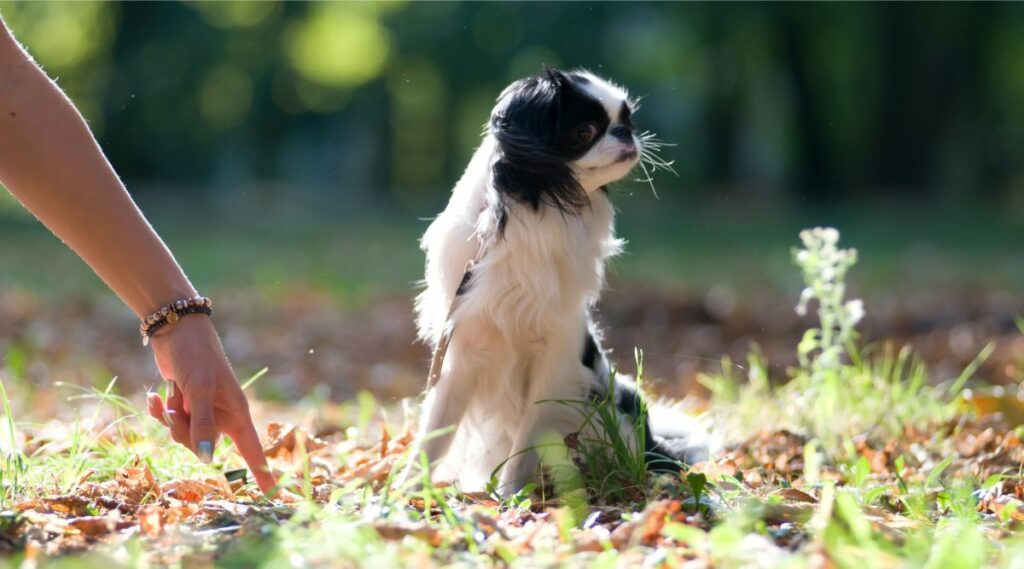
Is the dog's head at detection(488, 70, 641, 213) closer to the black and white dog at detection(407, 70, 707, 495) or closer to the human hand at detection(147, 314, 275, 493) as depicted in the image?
the black and white dog at detection(407, 70, 707, 495)

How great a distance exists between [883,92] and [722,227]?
7209mm

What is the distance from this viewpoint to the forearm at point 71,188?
251cm

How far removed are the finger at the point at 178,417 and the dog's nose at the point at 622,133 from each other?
1365mm

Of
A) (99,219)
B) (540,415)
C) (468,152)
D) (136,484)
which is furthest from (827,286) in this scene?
(468,152)

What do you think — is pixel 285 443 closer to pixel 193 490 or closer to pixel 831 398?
pixel 193 490

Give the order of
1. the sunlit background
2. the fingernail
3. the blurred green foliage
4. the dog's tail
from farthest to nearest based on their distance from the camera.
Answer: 1. the blurred green foliage
2. the sunlit background
3. the dog's tail
4. the fingernail

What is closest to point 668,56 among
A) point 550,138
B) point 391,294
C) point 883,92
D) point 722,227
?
point 883,92

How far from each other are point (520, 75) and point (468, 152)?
10581 millimetres

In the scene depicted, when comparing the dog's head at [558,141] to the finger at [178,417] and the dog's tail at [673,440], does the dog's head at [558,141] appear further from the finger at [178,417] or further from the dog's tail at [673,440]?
the finger at [178,417]

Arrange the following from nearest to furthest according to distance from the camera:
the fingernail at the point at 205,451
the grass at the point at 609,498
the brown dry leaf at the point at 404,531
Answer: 1. the grass at the point at 609,498
2. the brown dry leaf at the point at 404,531
3. the fingernail at the point at 205,451

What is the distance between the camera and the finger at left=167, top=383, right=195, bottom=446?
2502 mm

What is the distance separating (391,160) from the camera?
37.2 m

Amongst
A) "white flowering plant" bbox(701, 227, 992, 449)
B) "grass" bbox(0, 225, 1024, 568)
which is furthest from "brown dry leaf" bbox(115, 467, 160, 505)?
"white flowering plant" bbox(701, 227, 992, 449)

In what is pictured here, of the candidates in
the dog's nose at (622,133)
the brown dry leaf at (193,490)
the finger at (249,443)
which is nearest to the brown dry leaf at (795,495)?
the dog's nose at (622,133)
